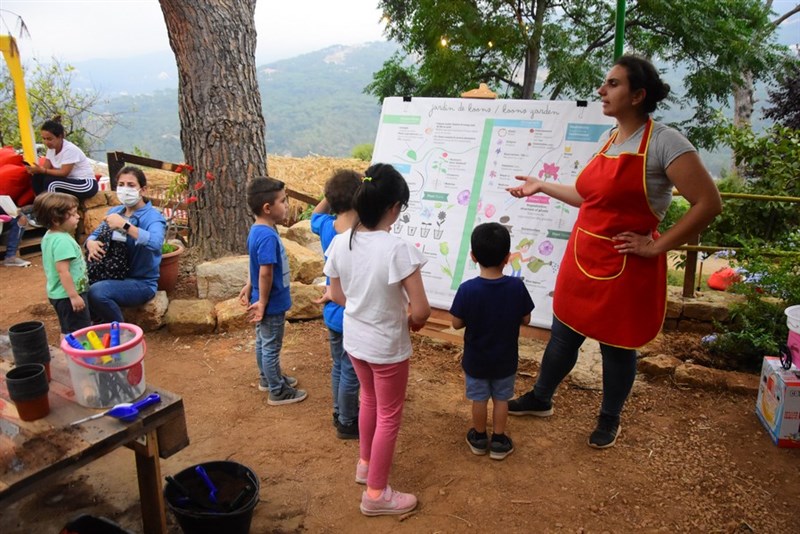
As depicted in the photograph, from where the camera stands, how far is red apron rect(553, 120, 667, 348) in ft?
7.92

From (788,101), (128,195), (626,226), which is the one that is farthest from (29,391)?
(788,101)

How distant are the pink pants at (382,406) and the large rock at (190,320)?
2.49 meters

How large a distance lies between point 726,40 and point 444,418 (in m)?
9.82

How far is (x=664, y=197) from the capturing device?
7.93 feet

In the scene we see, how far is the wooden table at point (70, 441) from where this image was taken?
1638mm

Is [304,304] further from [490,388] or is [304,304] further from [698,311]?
[698,311]

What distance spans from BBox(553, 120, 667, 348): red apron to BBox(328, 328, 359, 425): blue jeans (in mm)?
1170

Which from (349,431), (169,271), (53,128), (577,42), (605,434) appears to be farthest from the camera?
(577,42)

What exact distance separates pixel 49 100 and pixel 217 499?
12.7m

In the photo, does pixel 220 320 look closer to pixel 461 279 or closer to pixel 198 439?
pixel 198 439

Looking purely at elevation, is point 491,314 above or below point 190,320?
above

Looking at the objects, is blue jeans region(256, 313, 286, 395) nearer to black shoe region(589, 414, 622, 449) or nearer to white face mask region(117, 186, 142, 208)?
white face mask region(117, 186, 142, 208)

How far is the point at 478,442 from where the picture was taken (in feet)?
9.20

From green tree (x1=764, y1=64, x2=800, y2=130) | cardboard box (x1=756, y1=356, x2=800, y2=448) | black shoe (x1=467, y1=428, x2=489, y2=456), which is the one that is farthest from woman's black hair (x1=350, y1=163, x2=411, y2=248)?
green tree (x1=764, y1=64, x2=800, y2=130)
